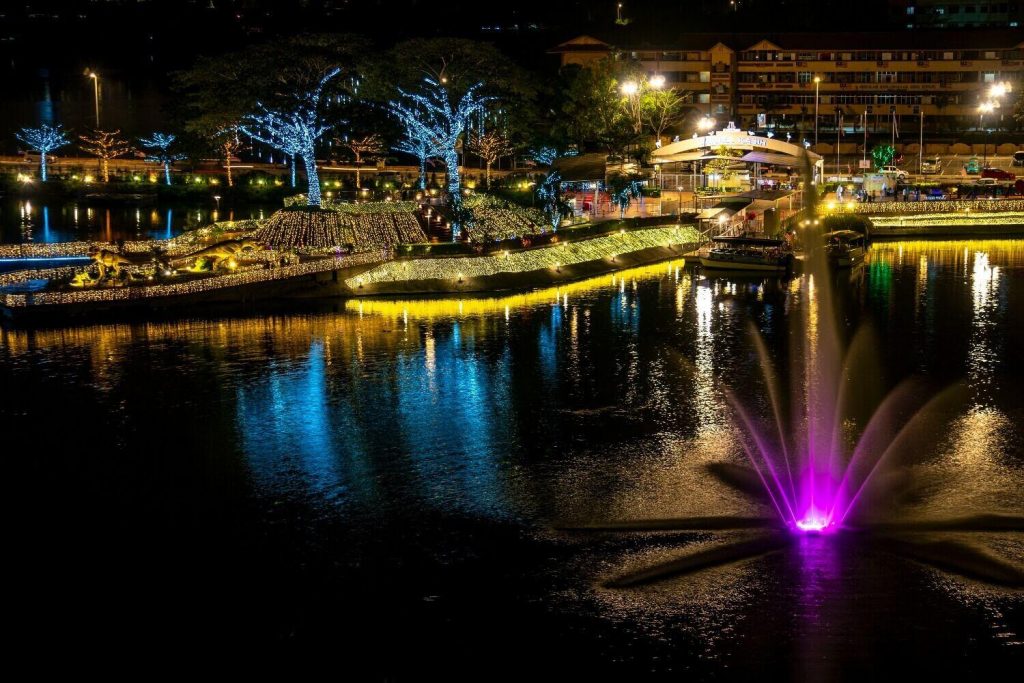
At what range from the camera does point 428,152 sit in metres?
63.1

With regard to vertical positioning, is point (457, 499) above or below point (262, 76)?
below

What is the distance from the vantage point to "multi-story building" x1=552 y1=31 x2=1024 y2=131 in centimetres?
9812

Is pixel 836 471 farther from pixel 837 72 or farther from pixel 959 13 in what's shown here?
pixel 959 13

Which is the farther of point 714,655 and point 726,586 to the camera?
point 726,586

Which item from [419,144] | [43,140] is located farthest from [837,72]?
[43,140]

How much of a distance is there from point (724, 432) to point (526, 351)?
8.39 m

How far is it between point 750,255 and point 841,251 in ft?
13.5

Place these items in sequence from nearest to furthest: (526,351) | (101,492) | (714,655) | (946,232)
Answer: (714,655) → (101,492) → (526,351) → (946,232)

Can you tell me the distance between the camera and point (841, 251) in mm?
43000

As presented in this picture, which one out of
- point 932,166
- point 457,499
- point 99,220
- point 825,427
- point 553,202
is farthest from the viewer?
point 932,166

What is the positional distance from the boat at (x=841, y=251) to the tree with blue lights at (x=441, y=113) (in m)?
16.5

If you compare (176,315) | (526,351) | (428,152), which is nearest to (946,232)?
(428,152)

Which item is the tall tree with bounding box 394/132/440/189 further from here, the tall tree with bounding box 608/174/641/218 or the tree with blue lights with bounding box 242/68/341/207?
the tall tree with bounding box 608/174/641/218

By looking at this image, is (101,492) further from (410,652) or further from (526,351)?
(526,351)
